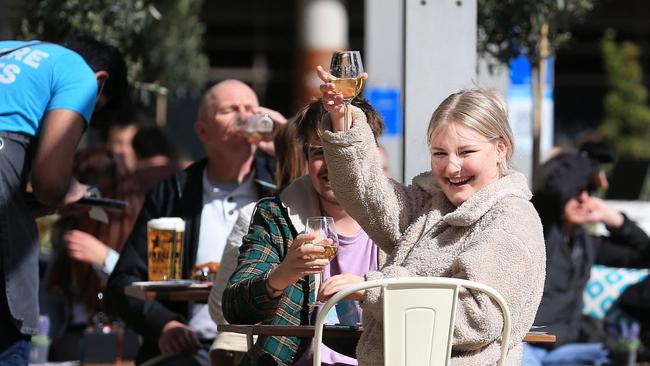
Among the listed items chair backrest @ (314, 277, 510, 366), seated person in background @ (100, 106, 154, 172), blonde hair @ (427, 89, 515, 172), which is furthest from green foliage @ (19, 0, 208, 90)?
chair backrest @ (314, 277, 510, 366)

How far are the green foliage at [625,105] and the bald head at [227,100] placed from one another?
15.8 meters

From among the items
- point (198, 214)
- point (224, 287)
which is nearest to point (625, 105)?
point (198, 214)

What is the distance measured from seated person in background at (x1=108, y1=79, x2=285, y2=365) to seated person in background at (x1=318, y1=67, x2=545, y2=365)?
1.81m

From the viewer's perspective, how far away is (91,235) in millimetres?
6785

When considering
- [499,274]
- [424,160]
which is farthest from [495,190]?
[424,160]

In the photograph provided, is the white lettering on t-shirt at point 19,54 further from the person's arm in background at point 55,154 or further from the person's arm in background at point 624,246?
the person's arm in background at point 624,246

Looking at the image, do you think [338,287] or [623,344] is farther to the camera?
[623,344]

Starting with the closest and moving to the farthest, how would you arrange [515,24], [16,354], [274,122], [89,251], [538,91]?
[16,354]
[274,122]
[89,251]
[515,24]
[538,91]

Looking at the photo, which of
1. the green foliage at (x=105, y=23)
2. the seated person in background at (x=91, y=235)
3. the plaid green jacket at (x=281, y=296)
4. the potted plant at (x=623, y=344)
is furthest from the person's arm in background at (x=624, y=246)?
the plaid green jacket at (x=281, y=296)

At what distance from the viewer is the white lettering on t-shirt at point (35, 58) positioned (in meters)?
4.42

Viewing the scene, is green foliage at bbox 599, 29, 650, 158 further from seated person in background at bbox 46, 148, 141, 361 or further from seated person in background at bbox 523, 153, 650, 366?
seated person in background at bbox 46, 148, 141, 361

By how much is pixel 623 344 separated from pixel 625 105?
14.9 metres

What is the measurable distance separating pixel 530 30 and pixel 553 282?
1596mm

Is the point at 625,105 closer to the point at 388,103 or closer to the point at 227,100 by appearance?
the point at 388,103
